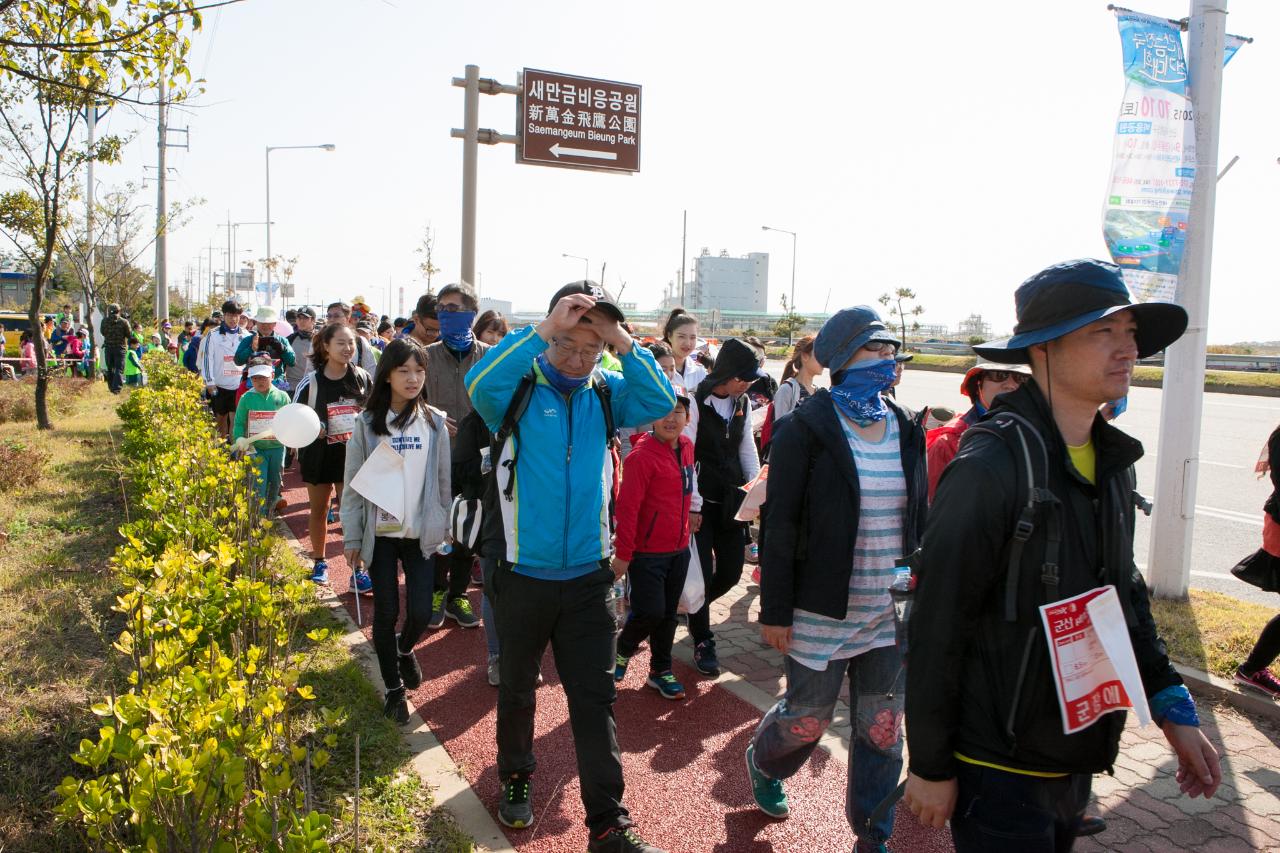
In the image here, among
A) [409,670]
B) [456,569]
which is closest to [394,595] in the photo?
[409,670]

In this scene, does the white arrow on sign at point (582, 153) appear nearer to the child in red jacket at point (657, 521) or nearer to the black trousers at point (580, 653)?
the child in red jacket at point (657, 521)

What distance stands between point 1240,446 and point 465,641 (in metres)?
15.1

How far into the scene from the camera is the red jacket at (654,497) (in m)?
4.68

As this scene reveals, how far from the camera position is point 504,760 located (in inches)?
139

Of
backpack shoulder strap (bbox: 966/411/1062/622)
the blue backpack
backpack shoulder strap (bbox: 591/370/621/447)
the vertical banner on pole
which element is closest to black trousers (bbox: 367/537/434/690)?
backpack shoulder strap (bbox: 591/370/621/447)

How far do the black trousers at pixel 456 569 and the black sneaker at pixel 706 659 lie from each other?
1.57 m

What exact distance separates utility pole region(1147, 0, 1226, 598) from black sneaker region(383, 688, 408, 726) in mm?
5068

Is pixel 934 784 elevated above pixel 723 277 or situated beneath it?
situated beneath

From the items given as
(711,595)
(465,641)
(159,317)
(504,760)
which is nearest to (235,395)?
(465,641)

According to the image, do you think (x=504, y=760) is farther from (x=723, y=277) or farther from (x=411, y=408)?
(x=723, y=277)

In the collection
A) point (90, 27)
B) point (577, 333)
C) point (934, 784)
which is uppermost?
point (90, 27)

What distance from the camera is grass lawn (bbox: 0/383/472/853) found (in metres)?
3.36

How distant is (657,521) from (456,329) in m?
2.09

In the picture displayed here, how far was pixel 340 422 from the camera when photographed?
6.43 metres
